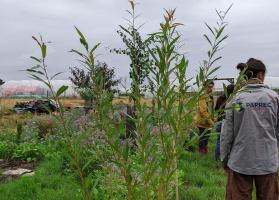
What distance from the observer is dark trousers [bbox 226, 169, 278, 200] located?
4160 millimetres

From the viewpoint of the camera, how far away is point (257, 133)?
13.4 feet

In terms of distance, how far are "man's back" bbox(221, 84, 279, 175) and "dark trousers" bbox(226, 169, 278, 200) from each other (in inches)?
3.6

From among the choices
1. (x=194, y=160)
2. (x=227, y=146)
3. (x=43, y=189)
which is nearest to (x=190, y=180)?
(x=194, y=160)

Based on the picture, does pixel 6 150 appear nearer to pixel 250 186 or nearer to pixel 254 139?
pixel 250 186

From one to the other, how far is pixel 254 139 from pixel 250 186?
0.48m

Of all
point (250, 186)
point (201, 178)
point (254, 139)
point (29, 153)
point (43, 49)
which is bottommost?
point (201, 178)

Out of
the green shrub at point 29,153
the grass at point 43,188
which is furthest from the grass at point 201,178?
the green shrub at point 29,153

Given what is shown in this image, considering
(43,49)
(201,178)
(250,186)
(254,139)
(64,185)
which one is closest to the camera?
(43,49)

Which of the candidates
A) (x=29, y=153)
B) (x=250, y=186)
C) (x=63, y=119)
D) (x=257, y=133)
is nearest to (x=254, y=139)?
(x=257, y=133)

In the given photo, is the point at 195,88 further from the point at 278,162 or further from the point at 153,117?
the point at 278,162

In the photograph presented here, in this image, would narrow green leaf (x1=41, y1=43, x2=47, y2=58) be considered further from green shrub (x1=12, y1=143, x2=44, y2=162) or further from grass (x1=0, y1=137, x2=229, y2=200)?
green shrub (x1=12, y1=143, x2=44, y2=162)

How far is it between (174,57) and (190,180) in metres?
5.40

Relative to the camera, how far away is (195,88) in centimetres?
183

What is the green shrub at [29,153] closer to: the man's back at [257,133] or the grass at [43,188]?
the grass at [43,188]
